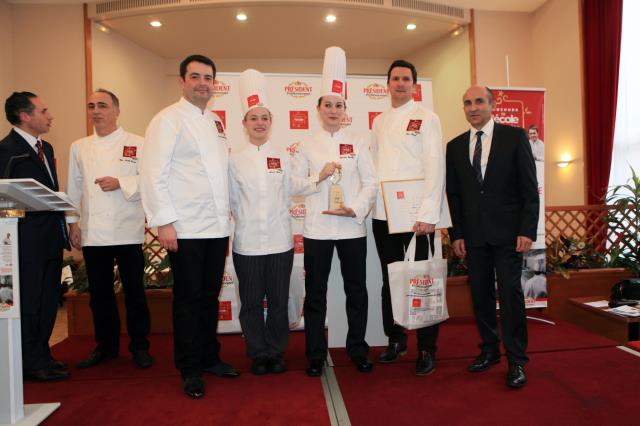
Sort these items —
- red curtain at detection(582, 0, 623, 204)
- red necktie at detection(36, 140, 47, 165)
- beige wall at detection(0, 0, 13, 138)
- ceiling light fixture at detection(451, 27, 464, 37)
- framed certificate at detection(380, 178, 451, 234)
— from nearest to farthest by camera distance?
framed certificate at detection(380, 178, 451, 234), red necktie at detection(36, 140, 47, 165), red curtain at detection(582, 0, 623, 204), beige wall at detection(0, 0, 13, 138), ceiling light fixture at detection(451, 27, 464, 37)

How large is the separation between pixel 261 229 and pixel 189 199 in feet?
1.30

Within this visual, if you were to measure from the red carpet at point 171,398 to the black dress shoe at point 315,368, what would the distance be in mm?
Result: 36

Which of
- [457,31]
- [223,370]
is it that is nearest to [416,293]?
[223,370]

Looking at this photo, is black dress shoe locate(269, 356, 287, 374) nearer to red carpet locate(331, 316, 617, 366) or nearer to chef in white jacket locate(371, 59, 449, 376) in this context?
red carpet locate(331, 316, 617, 366)

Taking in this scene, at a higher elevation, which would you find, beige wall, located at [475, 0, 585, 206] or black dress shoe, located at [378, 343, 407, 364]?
beige wall, located at [475, 0, 585, 206]

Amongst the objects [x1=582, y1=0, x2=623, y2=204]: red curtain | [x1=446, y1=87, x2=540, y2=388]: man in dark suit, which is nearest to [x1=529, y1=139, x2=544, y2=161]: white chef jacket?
[x1=446, y1=87, x2=540, y2=388]: man in dark suit

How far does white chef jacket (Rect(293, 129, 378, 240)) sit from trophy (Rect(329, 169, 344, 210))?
30mm

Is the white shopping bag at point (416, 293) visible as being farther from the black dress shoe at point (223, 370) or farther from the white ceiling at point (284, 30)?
the white ceiling at point (284, 30)

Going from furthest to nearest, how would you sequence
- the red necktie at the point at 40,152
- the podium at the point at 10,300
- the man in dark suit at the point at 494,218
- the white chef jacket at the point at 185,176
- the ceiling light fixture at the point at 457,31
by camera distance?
1. the ceiling light fixture at the point at 457,31
2. the red necktie at the point at 40,152
3. the man in dark suit at the point at 494,218
4. the white chef jacket at the point at 185,176
5. the podium at the point at 10,300

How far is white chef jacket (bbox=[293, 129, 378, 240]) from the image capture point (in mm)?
2350

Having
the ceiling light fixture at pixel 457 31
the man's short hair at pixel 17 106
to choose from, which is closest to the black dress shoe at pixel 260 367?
the man's short hair at pixel 17 106

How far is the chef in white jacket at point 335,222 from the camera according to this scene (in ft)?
7.73

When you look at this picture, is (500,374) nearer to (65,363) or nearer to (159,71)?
(65,363)

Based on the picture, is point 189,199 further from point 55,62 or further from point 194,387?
point 55,62
